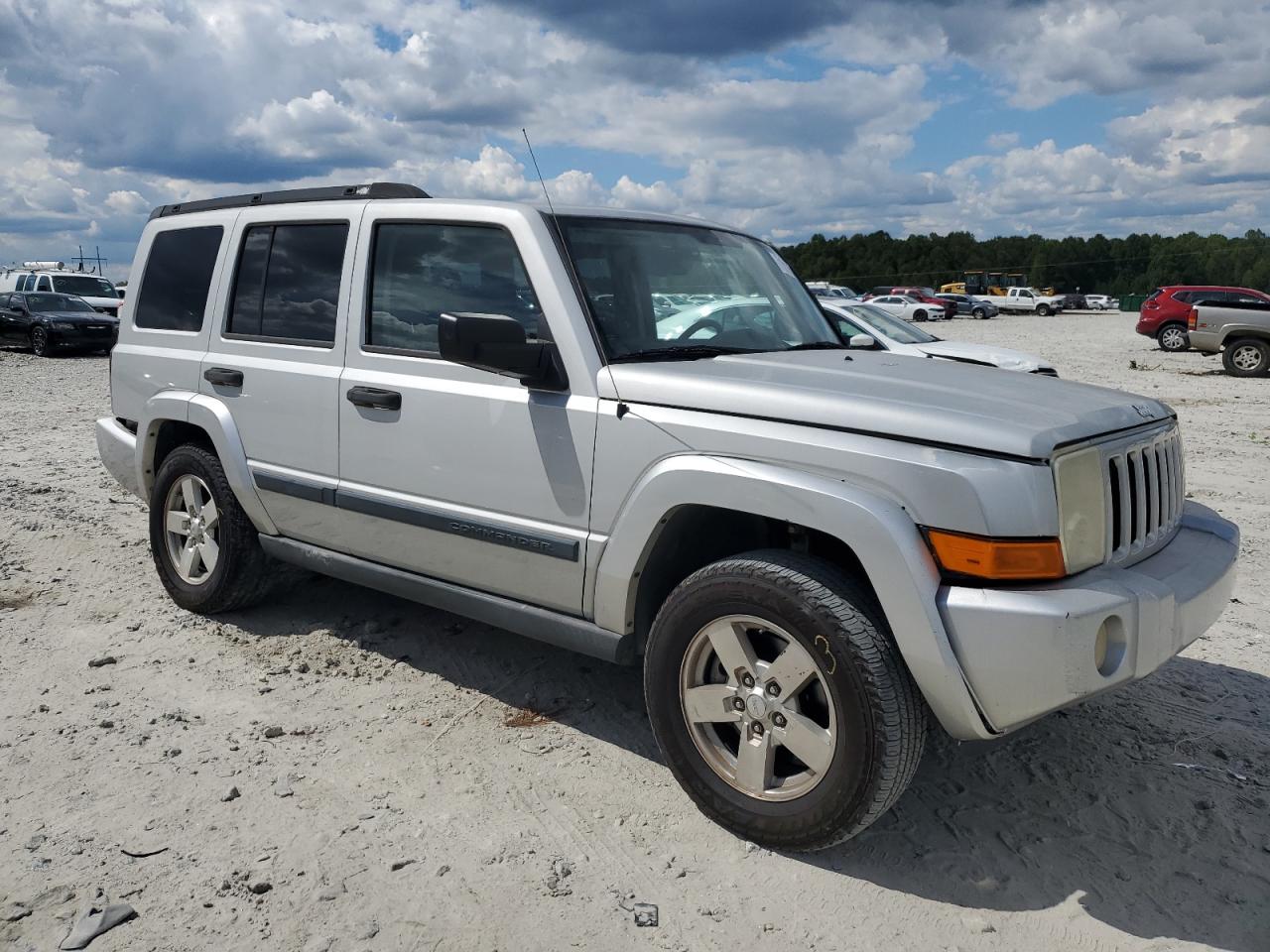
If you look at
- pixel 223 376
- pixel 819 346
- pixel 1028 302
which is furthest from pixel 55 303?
pixel 1028 302

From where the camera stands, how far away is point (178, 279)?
5195mm

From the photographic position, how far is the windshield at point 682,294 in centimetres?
368

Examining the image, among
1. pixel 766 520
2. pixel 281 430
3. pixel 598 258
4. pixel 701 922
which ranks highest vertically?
pixel 598 258

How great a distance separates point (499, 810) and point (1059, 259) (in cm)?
12404

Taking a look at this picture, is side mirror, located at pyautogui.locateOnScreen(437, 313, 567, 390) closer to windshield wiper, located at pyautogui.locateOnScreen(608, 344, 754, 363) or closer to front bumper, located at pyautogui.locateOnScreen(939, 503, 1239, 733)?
windshield wiper, located at pyautogui.locateOnScreen(608, 344, 754, 363)

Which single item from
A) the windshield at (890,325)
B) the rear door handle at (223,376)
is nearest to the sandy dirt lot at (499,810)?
the rear door handle at (223,376)

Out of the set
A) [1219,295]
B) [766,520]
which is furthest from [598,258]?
[1219,295]

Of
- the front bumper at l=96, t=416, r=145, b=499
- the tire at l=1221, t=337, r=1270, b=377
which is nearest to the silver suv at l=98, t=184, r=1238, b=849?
the front bumper at l=96, t=416, r=145, b=499

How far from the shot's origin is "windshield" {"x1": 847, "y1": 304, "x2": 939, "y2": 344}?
11.9 metres

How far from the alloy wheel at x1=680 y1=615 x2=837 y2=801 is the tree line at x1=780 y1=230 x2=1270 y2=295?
9833 centimetres

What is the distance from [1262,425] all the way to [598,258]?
11.3m

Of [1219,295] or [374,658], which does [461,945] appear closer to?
[374,658]

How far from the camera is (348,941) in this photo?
2736mm

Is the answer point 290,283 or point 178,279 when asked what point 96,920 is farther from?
point 178,279
